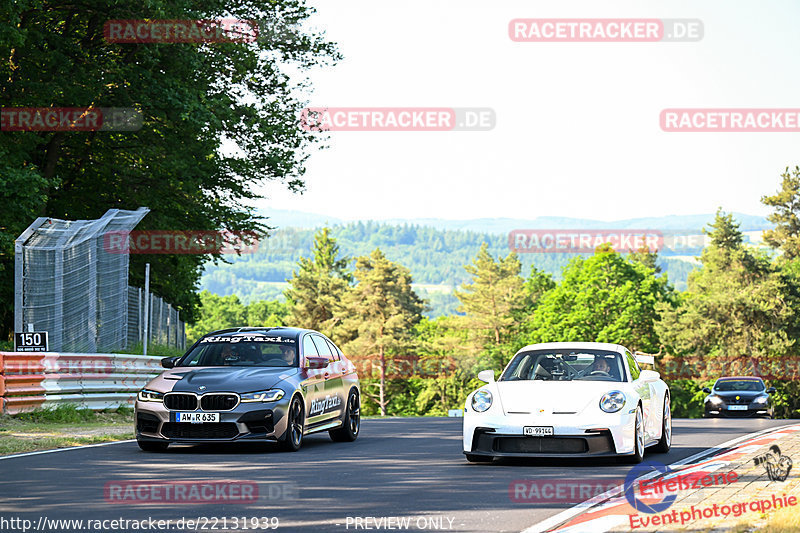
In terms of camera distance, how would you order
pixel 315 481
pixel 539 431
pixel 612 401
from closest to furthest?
pixel 315 481 → pixel 539 431 → pixel 612 401

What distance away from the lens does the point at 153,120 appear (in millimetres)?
28688

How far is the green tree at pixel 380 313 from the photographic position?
111m

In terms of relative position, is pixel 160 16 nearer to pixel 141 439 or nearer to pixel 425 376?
pixel 141 439

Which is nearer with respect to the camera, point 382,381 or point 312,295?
point 382,381

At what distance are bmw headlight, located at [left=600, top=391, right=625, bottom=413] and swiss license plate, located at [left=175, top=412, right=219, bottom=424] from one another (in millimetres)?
4422

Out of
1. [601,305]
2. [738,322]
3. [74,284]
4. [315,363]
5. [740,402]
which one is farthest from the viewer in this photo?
[601,305]

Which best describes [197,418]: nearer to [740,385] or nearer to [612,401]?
[612,401]

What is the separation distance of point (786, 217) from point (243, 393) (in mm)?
110759

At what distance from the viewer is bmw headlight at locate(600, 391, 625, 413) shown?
11953mm

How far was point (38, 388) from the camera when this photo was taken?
1908cm

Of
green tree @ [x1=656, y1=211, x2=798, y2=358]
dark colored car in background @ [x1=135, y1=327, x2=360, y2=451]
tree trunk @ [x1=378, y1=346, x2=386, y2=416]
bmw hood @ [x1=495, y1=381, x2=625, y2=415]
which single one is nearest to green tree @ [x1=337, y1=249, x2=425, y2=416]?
tree trunk @ [x1=378, y1=346, x2=386, y2=416]

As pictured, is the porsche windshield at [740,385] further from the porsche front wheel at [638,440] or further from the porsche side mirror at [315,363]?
the porsche front wheel at [638,440]

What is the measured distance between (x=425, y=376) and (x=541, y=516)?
4109 inches

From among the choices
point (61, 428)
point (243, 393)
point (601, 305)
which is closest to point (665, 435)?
point (243, 393)
